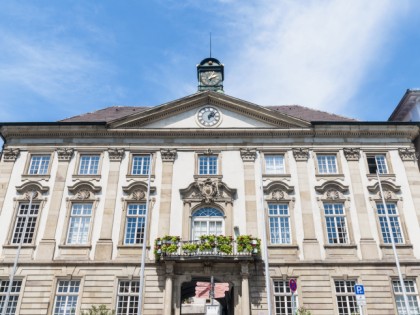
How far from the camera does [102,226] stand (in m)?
26.1

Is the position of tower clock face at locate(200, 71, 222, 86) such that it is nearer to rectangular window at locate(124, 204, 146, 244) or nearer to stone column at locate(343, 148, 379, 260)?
stone column at locate(343, 148, 379, 260)

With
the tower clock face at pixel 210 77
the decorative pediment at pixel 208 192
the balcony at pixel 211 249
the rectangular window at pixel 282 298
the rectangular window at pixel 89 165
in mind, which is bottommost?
the rectangular window at pixel 282 298

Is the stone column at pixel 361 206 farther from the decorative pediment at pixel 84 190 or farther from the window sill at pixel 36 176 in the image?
the window sill at pixel 36 176

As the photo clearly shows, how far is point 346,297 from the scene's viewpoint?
2420 cm

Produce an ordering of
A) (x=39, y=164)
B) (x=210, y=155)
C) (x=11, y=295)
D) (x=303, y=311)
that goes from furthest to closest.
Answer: (x=210, y=155)
(x=39, y=164)
(x=11, y=295)
(x=303, y=311)

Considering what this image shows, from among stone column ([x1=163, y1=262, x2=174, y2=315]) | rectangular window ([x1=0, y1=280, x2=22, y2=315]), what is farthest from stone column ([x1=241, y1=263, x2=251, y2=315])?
rectangular window ([x1=0, y1=280, x2=22, y2=315])

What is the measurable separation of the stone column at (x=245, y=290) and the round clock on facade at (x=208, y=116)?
10781 mm

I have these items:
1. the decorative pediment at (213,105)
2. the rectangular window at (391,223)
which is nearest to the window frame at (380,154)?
the rectangular window at (391,223)

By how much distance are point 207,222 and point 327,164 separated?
939cm

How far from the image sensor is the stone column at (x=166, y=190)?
2612 cm

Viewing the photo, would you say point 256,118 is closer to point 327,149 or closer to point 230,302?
point 327,149

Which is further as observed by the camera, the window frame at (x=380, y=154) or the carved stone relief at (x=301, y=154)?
the carved stone relief at (x=301, y=154)

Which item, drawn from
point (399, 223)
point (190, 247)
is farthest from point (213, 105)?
point (399, 223)

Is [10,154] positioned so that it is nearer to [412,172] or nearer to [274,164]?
[274,164]
